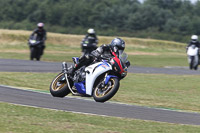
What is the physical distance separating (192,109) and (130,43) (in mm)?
42407

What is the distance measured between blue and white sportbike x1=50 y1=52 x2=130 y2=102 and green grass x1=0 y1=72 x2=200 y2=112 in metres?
2.32

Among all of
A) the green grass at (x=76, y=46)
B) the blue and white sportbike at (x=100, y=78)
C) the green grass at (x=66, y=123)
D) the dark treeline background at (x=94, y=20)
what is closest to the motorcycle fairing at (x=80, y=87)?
the blue and white sportbike at (x=100, y=78)

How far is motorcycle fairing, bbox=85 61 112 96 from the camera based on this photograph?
974cm

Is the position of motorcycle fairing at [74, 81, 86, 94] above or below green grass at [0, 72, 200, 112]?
above

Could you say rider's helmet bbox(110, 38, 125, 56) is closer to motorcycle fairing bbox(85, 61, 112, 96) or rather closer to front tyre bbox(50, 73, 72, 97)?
motorcycle fairing bbox(85, 61, 112, 96)

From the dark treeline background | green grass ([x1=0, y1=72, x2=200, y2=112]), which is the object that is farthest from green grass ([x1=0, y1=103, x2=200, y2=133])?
the dark treeline background

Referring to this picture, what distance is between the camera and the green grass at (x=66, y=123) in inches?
296

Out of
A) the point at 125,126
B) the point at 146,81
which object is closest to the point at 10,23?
the point at 146,81

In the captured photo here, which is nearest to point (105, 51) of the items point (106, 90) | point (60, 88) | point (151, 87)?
point (106, 90)

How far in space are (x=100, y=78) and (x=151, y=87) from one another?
6.46m

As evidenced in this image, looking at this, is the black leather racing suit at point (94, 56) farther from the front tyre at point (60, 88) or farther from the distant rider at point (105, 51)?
the front tyre at point (60, 88)

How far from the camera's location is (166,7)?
93.9 m

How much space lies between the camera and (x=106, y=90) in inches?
378

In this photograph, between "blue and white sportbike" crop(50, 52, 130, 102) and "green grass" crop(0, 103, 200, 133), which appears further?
"blue and white sportbike" crop(50, 52, 130, 102)
